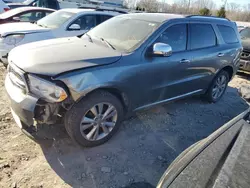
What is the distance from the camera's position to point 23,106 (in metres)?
2.65

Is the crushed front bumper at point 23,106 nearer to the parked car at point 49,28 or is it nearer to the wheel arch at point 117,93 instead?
the wheel arch at point 117,93

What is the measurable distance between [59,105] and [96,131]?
0.68m

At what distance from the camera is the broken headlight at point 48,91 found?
2.60 metres

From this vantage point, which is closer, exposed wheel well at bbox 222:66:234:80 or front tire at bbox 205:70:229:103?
front tire at bbox 205:70:229:103

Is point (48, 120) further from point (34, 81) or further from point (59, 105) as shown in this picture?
point (34, 81)

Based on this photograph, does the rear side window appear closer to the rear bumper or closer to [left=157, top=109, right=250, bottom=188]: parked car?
the rear bumper

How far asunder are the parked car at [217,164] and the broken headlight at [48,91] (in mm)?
1468

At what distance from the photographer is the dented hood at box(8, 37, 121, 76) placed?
2.69 metres

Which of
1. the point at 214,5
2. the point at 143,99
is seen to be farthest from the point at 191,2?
the point at 143,99

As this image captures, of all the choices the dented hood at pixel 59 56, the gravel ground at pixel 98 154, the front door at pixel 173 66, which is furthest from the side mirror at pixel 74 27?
the front door at pixel 173 66

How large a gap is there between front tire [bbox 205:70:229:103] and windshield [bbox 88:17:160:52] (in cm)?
216

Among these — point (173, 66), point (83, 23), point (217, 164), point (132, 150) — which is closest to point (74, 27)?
point (83, 23)

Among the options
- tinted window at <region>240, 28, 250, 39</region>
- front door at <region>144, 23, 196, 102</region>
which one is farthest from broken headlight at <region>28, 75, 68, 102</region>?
tinted window at <region>240, 28, 250, 39</region>

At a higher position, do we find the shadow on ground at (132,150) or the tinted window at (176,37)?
the tinted window at (176,37)
